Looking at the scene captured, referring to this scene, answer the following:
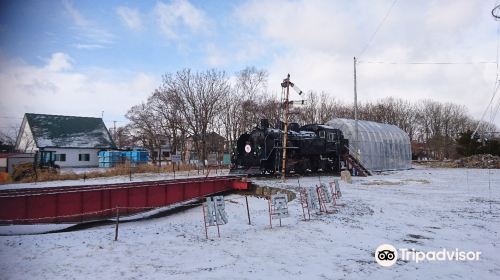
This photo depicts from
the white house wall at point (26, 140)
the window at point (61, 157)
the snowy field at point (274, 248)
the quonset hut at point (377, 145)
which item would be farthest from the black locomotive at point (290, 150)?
the white house wall at point (26, 140)

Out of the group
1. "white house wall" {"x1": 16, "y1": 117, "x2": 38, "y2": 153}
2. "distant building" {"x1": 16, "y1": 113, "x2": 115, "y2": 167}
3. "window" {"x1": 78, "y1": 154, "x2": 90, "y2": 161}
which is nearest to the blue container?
"window" {"x1": 78, "y1": 154, "x2": 90, "y2": 161}

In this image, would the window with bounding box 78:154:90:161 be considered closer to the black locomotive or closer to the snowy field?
the black locomotive

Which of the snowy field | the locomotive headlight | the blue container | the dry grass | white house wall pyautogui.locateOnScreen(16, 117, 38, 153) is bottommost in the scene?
the snowy field

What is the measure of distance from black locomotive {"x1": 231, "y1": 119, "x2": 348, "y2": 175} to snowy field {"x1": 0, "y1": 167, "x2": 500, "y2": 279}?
11944 millimetres

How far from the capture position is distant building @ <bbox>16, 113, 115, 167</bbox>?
52094 mm

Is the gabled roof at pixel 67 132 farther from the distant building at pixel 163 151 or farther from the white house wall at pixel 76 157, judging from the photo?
the distant building at pixel 163 151

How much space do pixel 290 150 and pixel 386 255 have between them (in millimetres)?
19513

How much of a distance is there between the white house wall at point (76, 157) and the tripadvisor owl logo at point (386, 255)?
50.9m

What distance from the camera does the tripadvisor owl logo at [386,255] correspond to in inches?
306

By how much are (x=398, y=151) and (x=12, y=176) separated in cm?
3548

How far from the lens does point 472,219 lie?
1214cm

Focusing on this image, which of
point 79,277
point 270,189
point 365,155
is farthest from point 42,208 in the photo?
point 365,155

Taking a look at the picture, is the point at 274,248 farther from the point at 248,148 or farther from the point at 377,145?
the point at 377,145

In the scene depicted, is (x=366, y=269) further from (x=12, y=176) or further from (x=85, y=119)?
(x=85, y=119)
